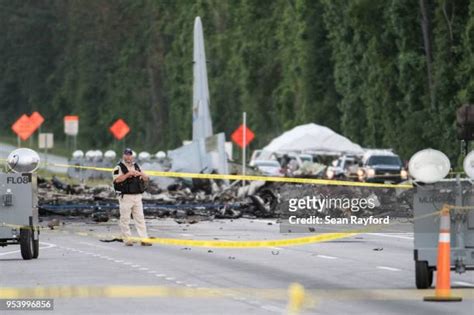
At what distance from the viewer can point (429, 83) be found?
78812 millimetres

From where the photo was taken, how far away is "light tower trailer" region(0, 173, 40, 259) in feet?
91.1

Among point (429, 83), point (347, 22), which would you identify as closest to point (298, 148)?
point (429, 83)

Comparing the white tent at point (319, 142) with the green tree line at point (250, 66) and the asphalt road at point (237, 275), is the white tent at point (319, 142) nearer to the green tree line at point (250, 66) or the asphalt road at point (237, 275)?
the green tree line at point (250, 66)

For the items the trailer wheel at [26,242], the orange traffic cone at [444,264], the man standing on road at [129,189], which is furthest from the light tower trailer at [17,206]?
the orange traffic cone at [444,264]

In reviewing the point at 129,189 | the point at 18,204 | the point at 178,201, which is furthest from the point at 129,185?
the point at 178,201

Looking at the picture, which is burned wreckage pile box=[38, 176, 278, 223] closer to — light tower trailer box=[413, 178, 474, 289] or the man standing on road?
the man standing on road

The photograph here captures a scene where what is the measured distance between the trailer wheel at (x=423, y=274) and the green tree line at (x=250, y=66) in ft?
160

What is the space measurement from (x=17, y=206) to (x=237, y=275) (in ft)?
15.2

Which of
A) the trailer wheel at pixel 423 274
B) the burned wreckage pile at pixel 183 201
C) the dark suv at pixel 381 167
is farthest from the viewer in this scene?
the dark suv at pixel 381 167

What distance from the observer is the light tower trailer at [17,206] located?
27.8 m

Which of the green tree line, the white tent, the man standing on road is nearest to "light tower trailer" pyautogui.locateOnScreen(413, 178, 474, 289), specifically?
the man standing on road

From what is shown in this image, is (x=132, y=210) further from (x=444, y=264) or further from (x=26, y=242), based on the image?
(x=444, y=264)

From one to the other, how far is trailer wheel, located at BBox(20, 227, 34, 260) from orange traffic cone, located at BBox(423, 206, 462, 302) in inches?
363

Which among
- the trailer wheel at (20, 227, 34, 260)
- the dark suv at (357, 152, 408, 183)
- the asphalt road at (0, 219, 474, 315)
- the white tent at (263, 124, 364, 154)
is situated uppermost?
the white tent at (263, 124, 364, 154)
